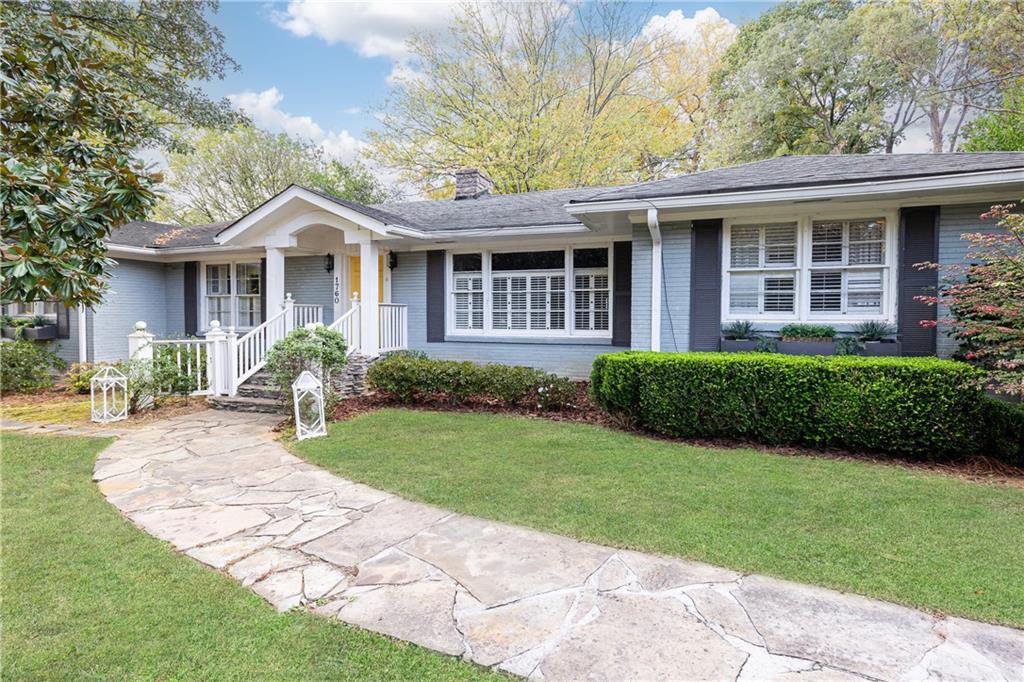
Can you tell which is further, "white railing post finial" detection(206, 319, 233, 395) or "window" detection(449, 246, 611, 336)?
"window" detection(449, 246, 611, 336)

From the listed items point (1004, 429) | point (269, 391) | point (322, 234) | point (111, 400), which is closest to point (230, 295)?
point (322, 234)

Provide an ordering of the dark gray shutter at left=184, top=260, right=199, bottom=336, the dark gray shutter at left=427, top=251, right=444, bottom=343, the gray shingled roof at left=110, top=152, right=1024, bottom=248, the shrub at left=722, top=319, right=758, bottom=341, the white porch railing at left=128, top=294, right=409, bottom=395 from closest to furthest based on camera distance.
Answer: the gray shingled roof at left=110, top=152, right=1024, bottom=248
the shrub at left=722, top=319, right=758, bottom=341
the white porch railing at left=128, top=294, right=409, bottom=395
the dark gray shutter at left=427, top=251, right=444, bottom=343
the dark gray shutter at left=184, top=260, right=199, bottom=336

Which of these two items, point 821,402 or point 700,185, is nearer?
point 821,402

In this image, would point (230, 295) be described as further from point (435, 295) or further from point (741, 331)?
point (741, 331)

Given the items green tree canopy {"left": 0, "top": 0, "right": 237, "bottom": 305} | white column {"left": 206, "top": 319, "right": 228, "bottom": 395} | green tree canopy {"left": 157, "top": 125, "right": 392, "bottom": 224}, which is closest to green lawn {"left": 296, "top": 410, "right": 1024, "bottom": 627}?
green tree canopy {"left": 0, "top": 0, "right": 237, "bottom": 305}

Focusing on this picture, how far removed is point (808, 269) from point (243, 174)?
22.5 m

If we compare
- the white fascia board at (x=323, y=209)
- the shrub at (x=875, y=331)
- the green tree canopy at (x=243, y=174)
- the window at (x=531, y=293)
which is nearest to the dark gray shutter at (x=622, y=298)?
the window at (x=531, y=293)

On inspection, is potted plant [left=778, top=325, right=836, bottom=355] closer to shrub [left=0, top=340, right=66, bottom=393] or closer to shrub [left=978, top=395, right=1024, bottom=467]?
shrub [left=978, top=395, right=1024, bottom=467]

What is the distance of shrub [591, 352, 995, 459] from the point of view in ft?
16.6

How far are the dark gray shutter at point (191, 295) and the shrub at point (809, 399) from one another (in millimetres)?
10024

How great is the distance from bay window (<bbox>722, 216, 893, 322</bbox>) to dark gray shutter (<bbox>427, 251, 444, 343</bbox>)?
16.6ft

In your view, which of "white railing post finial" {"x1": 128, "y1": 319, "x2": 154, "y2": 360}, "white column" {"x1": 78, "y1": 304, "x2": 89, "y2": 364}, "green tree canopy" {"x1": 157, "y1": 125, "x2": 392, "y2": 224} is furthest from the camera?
"green tree canopy" {"x1": 157, "y1": 125, "x2": 392, "y2": 224}

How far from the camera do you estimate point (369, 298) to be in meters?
8.95

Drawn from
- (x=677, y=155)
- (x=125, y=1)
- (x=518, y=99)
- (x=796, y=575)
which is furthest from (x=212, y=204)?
(x=796, y=575)
